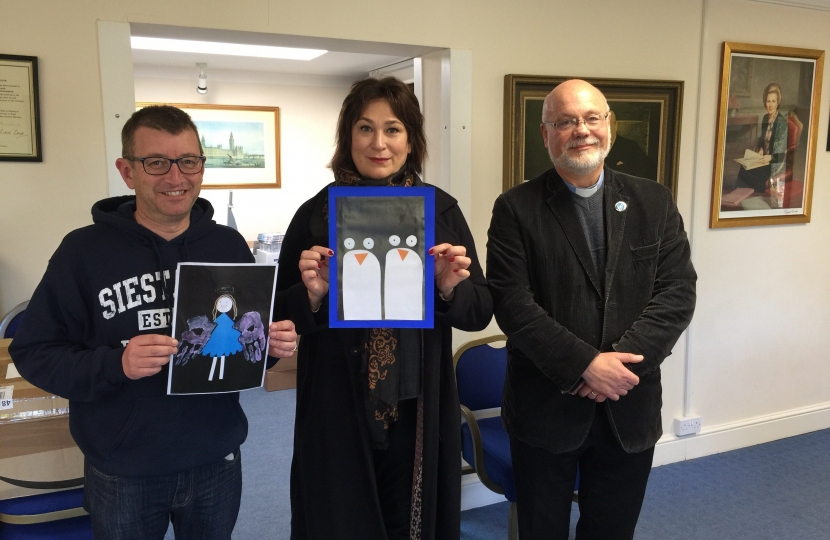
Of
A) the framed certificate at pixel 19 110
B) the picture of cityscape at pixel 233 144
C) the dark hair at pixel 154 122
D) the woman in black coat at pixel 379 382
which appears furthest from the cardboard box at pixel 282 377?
the dark hair at pixel 154 122

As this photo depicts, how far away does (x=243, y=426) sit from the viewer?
4.98 ft

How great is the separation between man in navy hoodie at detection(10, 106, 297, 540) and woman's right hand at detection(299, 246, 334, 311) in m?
0.11

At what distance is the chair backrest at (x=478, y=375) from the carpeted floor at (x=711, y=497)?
0.65 meters

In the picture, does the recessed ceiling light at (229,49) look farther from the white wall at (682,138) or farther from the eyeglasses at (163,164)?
the eyeglasses at (163,164)

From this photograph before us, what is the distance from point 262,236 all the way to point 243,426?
15.5ft

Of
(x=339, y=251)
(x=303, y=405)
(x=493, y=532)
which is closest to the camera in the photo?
(x=339, y=251)

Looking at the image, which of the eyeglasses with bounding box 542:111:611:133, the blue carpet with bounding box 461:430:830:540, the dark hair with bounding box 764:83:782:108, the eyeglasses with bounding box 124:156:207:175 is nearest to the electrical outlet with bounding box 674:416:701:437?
the blue carpet with bounding box 461:430:830:540

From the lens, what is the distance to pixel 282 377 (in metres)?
4.87

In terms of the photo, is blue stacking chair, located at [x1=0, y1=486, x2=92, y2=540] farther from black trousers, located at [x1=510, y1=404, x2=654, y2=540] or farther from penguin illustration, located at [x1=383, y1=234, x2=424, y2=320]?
black trousers, located at [x1=510, y1=404, x2=654, y2=540]

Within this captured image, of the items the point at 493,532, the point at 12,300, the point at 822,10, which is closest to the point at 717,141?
the point at 822,10

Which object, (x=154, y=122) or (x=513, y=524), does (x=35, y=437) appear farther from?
(x=513, y=524)

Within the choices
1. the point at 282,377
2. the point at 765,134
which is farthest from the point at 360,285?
the point at 282,377

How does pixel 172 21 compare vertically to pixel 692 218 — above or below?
above

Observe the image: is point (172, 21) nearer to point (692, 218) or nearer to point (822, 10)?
point (692, 218)
